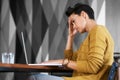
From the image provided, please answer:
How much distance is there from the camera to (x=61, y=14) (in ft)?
11.8

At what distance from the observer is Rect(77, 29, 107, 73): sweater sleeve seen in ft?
5.90

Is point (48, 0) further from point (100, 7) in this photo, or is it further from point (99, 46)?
point (99, 46)

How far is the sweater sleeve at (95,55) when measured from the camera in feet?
5.90

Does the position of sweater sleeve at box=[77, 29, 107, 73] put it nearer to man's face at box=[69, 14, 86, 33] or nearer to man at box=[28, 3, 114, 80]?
man at box=[28, 3, 114, 80]

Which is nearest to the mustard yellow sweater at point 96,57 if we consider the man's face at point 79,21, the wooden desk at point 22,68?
the man's face at point 79,21

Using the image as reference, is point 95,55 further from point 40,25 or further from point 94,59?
point 40,25

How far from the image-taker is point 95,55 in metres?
1.80

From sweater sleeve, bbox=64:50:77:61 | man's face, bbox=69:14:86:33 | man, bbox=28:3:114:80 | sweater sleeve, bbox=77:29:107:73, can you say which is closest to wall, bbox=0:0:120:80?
sweater sleeve, bbox=64:50:77:61

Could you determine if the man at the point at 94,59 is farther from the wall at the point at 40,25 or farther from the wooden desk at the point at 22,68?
the wall at the point at 40,25

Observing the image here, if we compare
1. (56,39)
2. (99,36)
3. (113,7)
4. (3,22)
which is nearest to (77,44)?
(56,39)

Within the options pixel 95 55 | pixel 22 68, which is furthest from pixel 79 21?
pixel 22 68

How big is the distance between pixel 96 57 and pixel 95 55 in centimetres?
1

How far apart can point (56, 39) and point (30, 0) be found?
2.18 feet

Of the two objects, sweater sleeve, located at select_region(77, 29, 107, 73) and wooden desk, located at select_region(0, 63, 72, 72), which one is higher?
sweater sleeve, located at select_region(77, 29, 107, 73)
